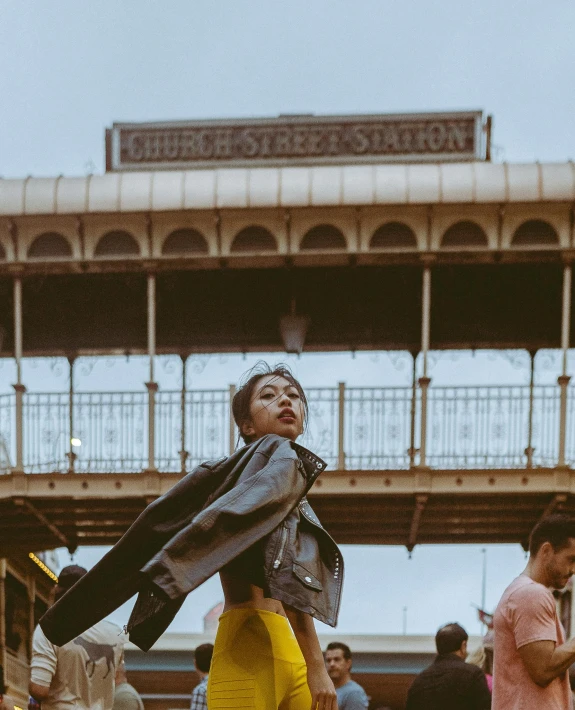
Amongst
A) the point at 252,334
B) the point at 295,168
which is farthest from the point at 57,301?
the point at 295,168

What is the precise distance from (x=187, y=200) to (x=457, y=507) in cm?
540

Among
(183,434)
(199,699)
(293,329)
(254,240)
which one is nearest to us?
(199,699)

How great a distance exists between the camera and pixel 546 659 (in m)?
6.09

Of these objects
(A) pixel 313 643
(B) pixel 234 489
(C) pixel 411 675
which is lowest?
(C) pixel 411 675

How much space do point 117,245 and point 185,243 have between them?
93cm

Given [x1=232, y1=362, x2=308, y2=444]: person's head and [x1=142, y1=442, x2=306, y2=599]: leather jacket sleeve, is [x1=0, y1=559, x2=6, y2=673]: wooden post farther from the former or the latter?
[x1=142, y1=442, x2=306, y2=599]: leather jacket sleeve

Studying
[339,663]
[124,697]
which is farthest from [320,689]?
[339,663]

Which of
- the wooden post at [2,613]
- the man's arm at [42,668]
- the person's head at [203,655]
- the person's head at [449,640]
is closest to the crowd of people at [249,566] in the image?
the man's arm at [42,668]

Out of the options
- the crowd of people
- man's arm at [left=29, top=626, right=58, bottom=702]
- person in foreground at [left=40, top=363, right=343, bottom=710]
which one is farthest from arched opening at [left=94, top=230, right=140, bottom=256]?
person in foreground at [left=40, top=363, right=343, bottom=710]

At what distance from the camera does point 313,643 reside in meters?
4.85

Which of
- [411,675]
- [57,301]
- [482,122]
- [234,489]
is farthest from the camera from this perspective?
[411,675]

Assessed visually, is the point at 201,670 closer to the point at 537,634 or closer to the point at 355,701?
the point at 355,701

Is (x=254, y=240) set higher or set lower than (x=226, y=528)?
higher

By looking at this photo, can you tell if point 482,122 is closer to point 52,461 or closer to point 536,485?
point 536,485
